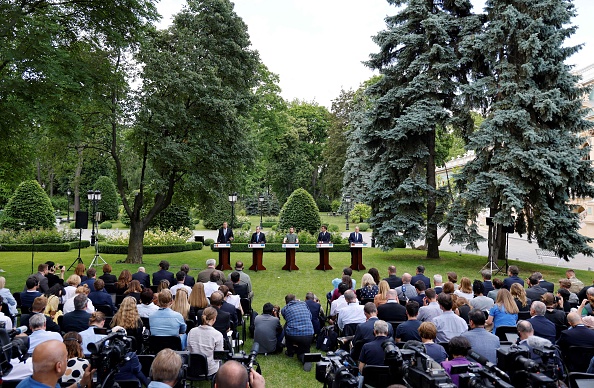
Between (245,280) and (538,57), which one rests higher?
(538,57)

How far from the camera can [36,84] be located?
10867 millimetres

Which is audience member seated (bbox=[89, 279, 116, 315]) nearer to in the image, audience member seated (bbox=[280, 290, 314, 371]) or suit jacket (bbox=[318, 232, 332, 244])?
audience member seated (bbox=[280, 290, 314, 371])

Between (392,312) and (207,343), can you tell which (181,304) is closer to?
(207,343)

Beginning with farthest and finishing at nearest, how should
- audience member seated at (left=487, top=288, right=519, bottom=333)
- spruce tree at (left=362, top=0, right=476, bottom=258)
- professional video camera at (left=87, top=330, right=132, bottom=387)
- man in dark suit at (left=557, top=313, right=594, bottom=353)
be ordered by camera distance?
1. spruce tree at (left=362, top=0, right=476, bottom=258)
2. audience member seated at (left=487, top=288, right=519, bottom=333)
3. man in dark suit at (left=557, top=313, right=594, bottom=353)
4. professional video camera at (left=87, top=330, right=132, bottom=387)

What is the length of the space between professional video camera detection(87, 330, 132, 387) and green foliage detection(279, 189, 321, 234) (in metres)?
23.7

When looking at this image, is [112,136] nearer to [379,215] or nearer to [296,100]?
[379,215]

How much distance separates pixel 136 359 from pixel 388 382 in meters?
2.89

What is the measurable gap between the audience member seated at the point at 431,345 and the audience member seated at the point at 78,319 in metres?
4.65

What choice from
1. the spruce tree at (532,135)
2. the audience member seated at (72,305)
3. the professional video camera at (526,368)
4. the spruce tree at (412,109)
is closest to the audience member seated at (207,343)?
the audience member seated at (72,305)

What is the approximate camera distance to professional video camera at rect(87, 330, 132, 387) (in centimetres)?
370

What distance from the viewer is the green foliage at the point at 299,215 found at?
2778 centimetres

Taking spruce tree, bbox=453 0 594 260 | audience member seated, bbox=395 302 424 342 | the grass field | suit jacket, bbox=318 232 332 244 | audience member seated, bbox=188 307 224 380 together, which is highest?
spruce tree, bbox=453 0 594 260

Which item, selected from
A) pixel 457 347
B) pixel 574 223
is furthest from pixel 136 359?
pixel 574 223

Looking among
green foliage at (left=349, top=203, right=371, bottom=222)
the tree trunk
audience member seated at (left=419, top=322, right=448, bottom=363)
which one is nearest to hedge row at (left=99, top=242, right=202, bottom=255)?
the tree trunk
